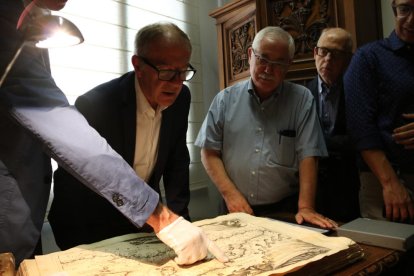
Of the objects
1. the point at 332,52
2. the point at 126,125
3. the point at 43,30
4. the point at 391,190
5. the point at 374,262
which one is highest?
the point at 332,52

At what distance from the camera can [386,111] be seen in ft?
4.49

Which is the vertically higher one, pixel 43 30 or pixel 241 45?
pixel 241 45

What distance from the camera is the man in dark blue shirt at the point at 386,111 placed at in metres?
1.31

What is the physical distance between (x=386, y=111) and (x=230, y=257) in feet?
2.99

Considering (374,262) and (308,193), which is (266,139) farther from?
(374,262)

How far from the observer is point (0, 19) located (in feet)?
2.76

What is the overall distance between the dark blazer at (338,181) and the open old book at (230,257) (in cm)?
79

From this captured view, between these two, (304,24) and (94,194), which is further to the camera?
(304,24)

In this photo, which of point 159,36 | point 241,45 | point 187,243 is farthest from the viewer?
point 241,45

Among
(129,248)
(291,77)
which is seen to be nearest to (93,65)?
(291,77)

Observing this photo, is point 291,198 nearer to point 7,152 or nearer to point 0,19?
point 7,152

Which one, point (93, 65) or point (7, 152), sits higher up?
point (93, 65)

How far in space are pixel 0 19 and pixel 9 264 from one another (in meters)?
0.56

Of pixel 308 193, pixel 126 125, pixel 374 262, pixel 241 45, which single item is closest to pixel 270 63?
pixel 308 193
